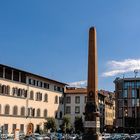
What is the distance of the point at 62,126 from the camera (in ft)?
261

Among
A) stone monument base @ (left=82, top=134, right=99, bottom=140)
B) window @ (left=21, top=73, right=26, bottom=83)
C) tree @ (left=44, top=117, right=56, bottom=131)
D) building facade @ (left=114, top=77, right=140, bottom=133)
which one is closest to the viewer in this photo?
stone monument base @ (left=82, top=134, right=99, bottom=140)

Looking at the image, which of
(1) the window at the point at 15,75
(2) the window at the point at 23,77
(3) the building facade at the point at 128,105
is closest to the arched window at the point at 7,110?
(1) the window at the point at 15,75

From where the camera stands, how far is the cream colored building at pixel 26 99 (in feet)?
206

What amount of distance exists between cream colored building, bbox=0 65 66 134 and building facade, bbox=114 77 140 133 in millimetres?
29498

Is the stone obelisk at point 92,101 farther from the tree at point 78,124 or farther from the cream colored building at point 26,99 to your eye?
the tree at point 78,124

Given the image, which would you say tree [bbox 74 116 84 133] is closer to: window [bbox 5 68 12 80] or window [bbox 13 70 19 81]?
window [bbox 13 70 19 81]

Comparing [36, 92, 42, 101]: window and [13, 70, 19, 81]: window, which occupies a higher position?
[13, 70, 19, 81]: window

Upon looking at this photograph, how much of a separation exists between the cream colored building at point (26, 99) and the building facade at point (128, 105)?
29.5 metres

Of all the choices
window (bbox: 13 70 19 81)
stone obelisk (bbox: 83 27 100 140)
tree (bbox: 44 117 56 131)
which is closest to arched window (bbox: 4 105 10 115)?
window (bbox: 13 70 19 81)

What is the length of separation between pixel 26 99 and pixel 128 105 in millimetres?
44890

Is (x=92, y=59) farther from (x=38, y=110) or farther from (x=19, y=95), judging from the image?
(x=38, y=110)

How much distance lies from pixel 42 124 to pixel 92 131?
140 ft

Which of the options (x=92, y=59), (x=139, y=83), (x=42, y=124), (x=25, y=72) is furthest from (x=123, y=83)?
(x=92, y=59)

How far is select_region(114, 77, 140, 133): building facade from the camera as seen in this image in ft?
347
